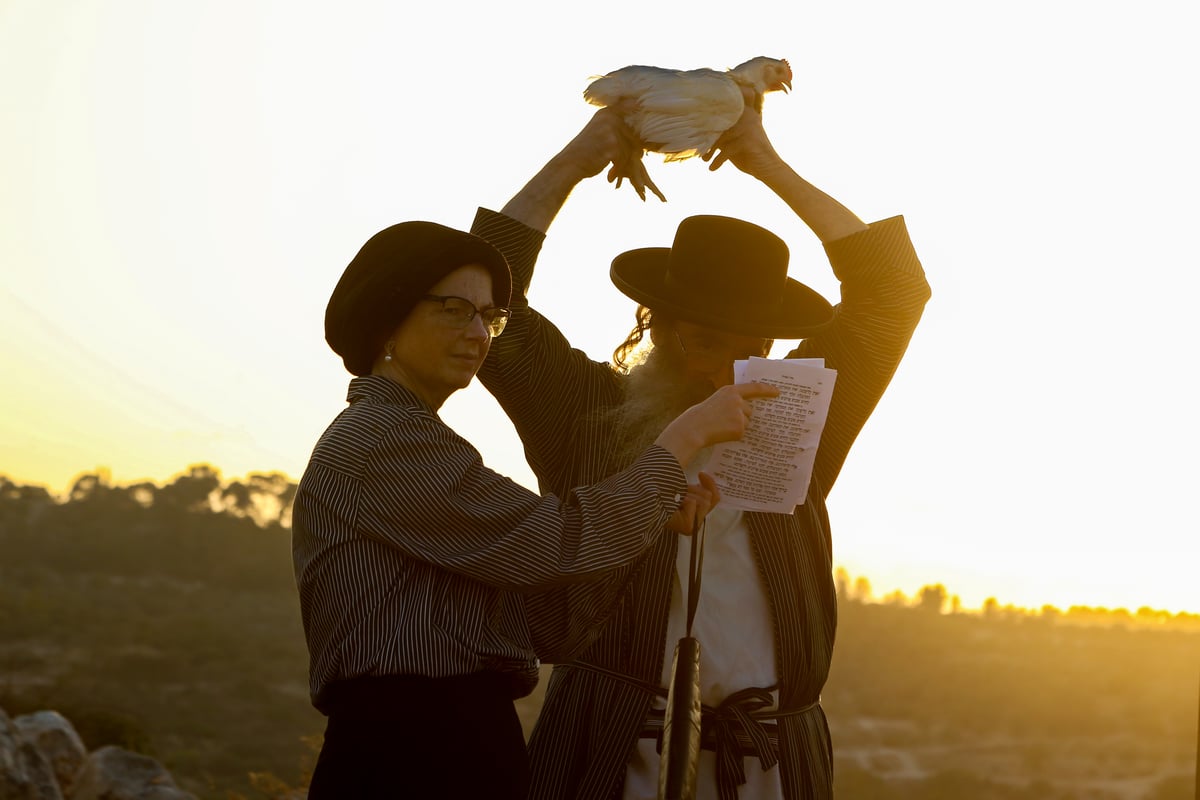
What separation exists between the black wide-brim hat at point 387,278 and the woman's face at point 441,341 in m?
0.02

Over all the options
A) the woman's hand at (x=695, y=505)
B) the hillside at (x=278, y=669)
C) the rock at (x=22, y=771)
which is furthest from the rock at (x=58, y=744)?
the woman's hand at (x=695, y=505)

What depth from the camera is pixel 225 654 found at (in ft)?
104

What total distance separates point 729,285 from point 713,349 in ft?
A: 0.55

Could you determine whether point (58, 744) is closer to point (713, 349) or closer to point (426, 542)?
point (713, 349)

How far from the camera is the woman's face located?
273cm

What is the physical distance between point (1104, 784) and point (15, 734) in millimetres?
19863

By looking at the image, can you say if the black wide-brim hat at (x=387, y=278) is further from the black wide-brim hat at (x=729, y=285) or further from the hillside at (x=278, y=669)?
A: the hillside at (x=278, y=669)

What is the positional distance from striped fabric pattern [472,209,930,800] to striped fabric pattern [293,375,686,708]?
74 cm

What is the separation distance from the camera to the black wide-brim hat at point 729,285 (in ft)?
11.5

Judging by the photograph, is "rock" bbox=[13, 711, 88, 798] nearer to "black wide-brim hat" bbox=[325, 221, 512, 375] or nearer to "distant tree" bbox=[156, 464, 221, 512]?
"black wide-brim hat" bbox=[325, 221, 512, 375]

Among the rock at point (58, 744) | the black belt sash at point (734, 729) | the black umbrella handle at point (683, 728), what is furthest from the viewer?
the rock at point (58, 744)

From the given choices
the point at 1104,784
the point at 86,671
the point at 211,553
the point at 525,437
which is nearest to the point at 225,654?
the point at 86,671

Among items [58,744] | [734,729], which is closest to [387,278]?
[734,729]

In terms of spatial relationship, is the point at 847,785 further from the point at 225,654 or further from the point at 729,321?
the point at 729,321
